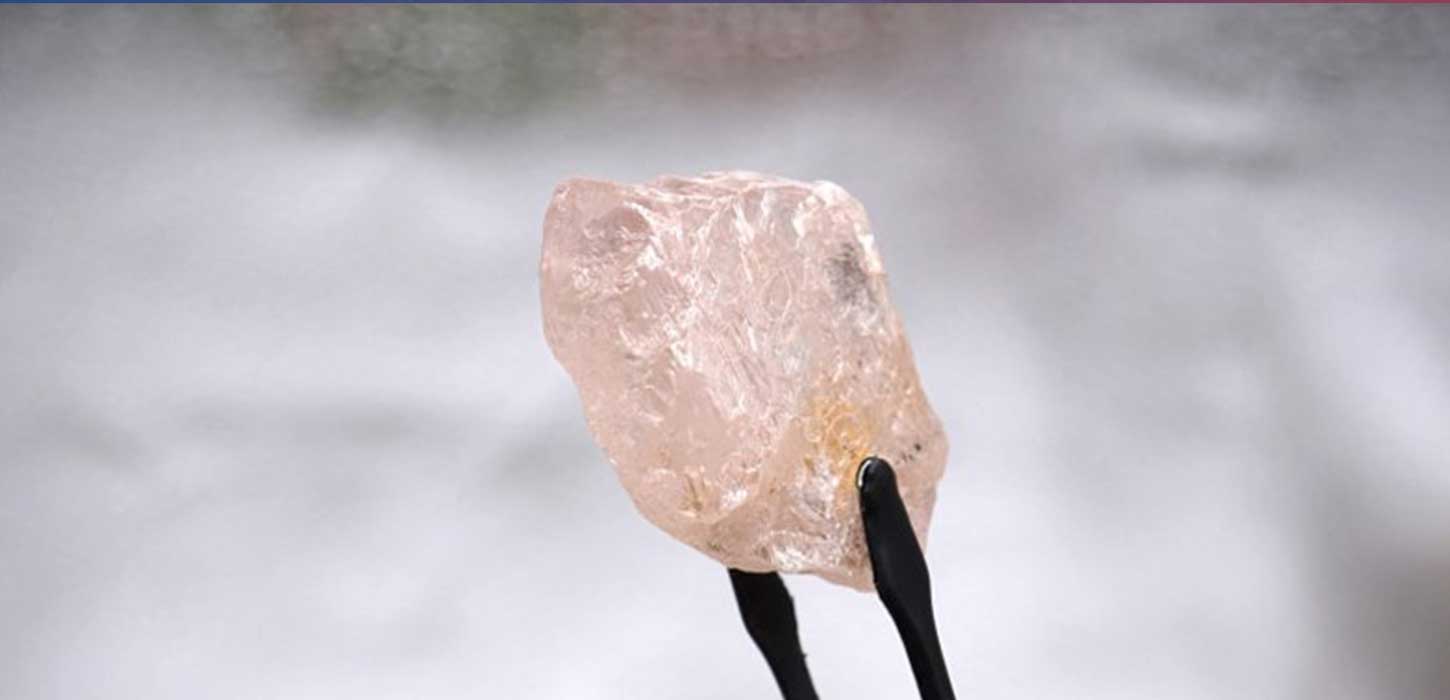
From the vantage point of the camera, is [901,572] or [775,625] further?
[775,625]

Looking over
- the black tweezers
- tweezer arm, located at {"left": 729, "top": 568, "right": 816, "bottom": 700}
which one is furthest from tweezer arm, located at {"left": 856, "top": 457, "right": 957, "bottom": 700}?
tweezer arm, located at {"left": 729, "top": 568, "right": 816, "bottom": 700}

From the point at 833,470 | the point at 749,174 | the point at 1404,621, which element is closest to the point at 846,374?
the point at 833,470

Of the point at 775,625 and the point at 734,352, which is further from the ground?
the point at 734,352

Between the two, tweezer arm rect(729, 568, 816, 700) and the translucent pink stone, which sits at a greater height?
the translucent pink stone

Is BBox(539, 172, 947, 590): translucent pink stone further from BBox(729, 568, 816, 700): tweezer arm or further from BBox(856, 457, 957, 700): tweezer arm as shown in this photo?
BBox(729, 568, 816, 700): tweezer arm

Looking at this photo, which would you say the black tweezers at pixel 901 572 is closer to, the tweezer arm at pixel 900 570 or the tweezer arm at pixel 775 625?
the tweezer arm at pixel 900 570

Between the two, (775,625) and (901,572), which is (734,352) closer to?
(901,572)

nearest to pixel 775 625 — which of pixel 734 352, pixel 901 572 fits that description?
pixel 901 572
